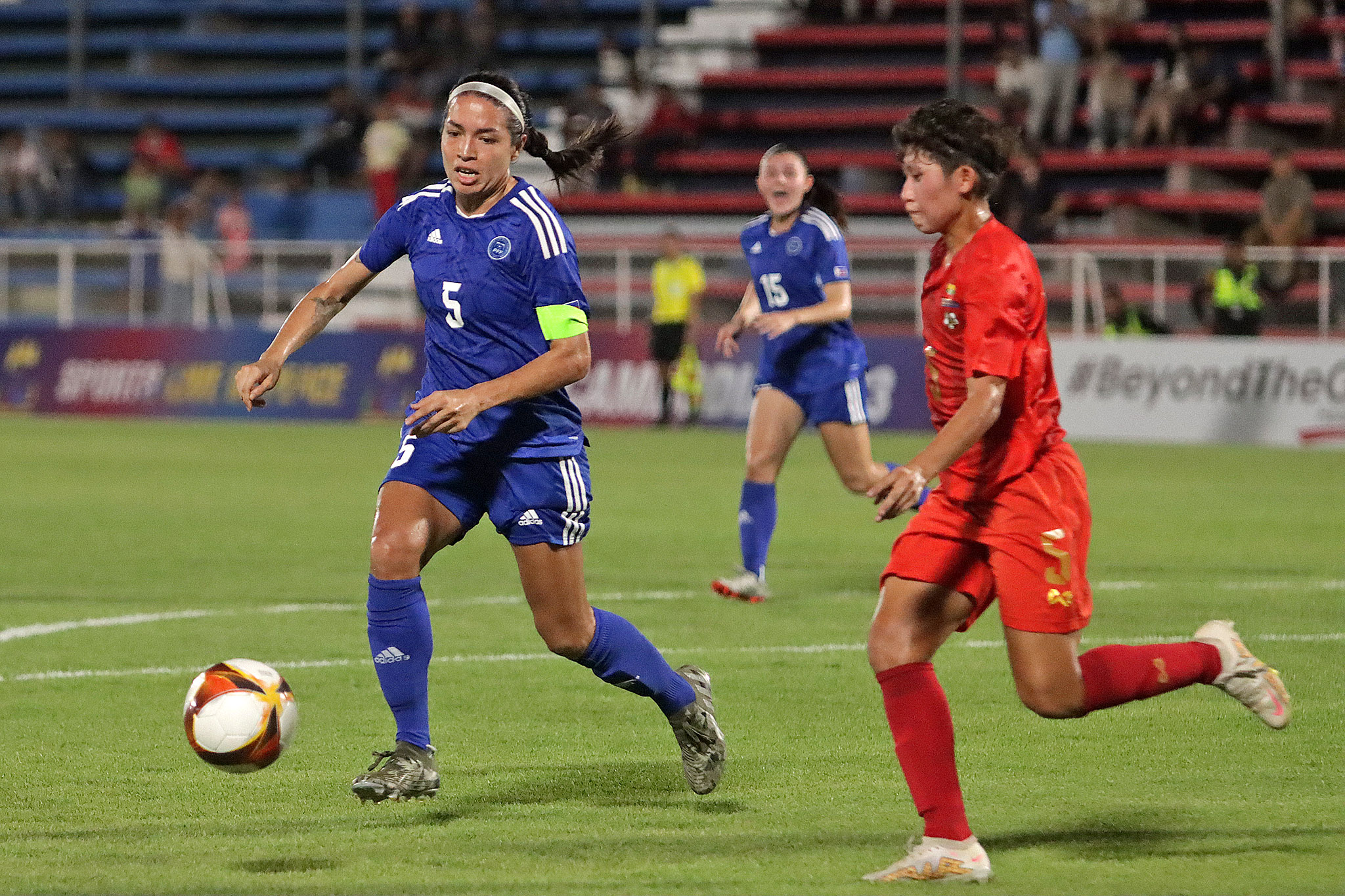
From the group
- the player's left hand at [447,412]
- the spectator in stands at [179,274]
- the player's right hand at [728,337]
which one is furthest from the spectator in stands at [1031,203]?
the player's left hand at [447,412]

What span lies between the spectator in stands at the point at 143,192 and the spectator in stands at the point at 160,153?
0.10 meters

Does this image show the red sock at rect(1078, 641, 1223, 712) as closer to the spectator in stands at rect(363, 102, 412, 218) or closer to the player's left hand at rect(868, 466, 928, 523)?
the player's left hand at rect(868, 466, 928, 523)

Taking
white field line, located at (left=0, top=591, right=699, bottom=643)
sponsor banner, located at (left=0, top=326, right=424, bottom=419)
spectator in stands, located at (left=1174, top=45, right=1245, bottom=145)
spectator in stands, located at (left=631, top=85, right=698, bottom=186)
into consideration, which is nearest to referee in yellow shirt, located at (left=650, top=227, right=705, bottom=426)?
sponsor banner, located at (left=0, top=326, right=424, bottom=419)

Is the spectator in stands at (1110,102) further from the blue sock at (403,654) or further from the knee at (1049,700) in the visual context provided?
the knee at (1049,700)

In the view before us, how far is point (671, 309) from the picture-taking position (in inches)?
922

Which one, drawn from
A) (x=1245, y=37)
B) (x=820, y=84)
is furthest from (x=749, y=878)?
(x=820, y=84)

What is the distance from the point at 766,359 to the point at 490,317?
Answer: 485 cm

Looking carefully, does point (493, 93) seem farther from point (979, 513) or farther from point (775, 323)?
point (775, 323)

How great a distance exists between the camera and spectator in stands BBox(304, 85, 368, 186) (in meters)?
Answer: 30.2

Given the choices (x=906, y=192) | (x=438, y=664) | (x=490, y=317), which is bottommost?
(x=438, y=664)

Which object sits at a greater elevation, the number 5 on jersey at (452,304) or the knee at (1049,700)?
the number 5 on jersey at (452,304)

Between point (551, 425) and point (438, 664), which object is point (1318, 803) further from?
point (438, 664)

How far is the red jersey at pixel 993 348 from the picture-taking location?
4973mm

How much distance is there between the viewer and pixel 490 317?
19.6ft
